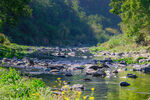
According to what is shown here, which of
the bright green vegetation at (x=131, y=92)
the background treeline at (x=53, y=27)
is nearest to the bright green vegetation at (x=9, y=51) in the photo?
the bright green vegetation at (x=131, y=92)

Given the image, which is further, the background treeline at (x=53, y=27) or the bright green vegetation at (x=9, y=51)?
the background treeline at (x=53, y=27)

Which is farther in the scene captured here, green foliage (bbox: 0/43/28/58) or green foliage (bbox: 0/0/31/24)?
green foliage (bbox: 0/0/31/24)

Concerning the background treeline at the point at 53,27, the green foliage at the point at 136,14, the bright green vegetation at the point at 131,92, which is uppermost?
the background treeline at the point at 53,27

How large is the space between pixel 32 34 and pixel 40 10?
69.2 ft

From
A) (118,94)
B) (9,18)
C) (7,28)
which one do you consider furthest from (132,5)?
(7,28)

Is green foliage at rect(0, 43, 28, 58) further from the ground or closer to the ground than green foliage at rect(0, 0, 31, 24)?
closer to the ground

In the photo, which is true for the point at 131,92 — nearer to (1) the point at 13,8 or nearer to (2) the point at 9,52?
(2) the point at 9,52

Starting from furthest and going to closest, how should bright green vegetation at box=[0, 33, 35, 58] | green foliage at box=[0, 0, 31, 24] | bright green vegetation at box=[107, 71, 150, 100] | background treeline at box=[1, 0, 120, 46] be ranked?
background treeline at box=[1, 0, 120, 46] < green foliage at box=[0, 0, 31, 24] < bright green vegetation at box=[0, 33, 35, 58] < bright green vegetation at box=[107, 71, 150, 100]

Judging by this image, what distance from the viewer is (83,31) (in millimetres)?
141500

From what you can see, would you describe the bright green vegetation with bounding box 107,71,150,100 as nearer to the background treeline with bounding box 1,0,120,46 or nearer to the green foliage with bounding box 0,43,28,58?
the green foliage with bounding box 0,43,28,58

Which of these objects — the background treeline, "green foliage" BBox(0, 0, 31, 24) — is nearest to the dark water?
"green foliage" BBox(0, 0, 31, 24)

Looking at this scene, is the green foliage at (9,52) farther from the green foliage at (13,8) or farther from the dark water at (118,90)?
the dark water at (118,90)

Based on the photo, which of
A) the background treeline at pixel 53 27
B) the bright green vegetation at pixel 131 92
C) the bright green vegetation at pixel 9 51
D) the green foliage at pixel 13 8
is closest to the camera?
the bright green vegetation at pixel 131 92

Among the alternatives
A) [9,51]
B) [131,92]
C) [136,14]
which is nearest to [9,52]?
[9,51]
